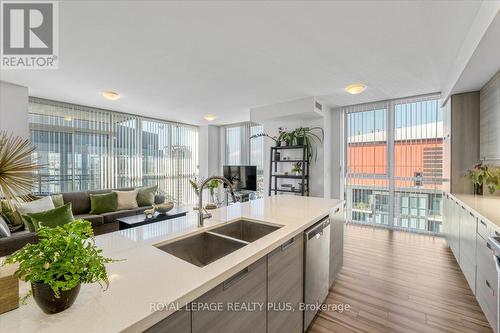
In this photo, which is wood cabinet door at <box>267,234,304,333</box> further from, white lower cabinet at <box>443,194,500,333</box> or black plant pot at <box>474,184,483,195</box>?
black plant pot at <box>474,184,483,195</box>

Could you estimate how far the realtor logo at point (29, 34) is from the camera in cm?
185

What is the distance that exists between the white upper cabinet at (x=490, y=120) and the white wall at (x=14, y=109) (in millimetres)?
6558

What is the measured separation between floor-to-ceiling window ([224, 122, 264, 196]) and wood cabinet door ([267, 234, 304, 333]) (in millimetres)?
4707

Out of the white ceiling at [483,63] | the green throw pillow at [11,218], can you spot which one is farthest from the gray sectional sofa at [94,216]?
the white ceiling at [483,63]

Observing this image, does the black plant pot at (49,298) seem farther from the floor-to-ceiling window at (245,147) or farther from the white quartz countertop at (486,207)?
the floor-to-ceiling window at (245,147)

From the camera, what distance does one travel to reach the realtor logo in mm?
1850

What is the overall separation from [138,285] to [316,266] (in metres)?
1.48

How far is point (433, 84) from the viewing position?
356 cm

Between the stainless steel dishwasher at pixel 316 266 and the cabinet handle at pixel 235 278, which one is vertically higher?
the cabinet handle at pixel 235 278

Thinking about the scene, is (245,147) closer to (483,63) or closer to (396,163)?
(396,163)

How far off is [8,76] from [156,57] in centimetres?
242

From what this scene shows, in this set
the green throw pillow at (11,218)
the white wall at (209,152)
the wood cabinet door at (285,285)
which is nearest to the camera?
the wood cabinet door at (285,285)

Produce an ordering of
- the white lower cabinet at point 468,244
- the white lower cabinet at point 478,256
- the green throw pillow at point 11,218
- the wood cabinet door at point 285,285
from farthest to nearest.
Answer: the green throw pillow at point 11,218
the white lower cabinet at point 468,244
the white lower cabinet at point 478,256
the wood cabinet door at point 285,285

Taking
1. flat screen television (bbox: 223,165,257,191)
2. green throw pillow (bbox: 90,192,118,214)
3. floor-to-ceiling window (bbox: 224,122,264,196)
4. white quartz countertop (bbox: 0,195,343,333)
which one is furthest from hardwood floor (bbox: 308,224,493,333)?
green throw pillow (bbox: 90,192,118,214)
